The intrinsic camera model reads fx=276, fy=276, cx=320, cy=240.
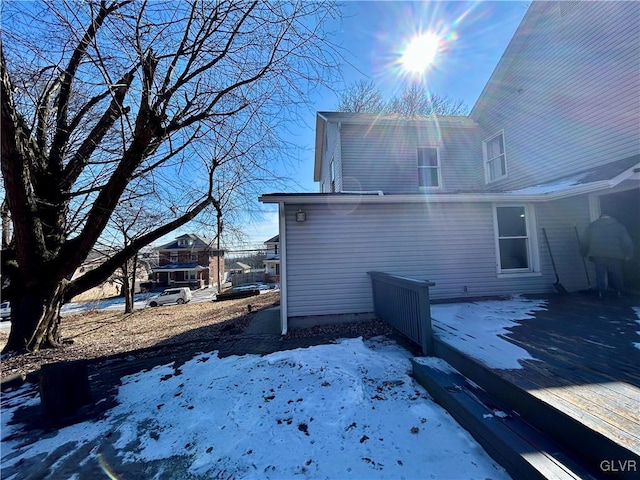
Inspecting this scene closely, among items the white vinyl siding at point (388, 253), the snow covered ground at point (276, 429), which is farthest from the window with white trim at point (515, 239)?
the snow covered ground at point (276, 429)

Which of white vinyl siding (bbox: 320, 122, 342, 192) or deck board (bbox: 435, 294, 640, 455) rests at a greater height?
white vinyl siding (bbox: 320, 122, 342, 192)

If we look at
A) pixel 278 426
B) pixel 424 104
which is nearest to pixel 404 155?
pixel 278 426

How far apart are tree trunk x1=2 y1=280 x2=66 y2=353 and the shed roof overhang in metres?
4.65

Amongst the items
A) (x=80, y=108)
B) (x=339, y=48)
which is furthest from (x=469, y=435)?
(x=80, y=108)

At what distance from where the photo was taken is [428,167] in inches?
375

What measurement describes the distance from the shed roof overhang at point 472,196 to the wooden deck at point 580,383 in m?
2.41

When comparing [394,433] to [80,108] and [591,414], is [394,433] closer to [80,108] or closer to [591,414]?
[591,414]

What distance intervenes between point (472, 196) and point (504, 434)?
200 inches

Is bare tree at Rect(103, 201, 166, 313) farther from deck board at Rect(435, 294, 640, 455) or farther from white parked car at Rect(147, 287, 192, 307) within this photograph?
white parked car at Rect(147, 287, 192, 307)

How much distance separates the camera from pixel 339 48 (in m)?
4.16

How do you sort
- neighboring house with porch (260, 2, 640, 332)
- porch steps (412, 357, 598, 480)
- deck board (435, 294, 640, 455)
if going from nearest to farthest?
1. porch steps (412, 357, 598, 480)
2. deck board (435, 294, 640, 455)
3. neighboring house with porch (260, 2, 640, 332)

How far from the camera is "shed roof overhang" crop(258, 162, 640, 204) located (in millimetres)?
4992

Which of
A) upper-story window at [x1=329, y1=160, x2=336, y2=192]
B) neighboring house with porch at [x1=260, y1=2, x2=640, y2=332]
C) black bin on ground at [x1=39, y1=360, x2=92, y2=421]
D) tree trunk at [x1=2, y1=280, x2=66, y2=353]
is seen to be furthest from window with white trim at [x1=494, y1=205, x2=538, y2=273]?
tree trunk at [x1=2, y1=280, x2=66, y2=353]

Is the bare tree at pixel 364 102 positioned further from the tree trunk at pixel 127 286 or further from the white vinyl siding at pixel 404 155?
the tree trunk at pixel 127 286
